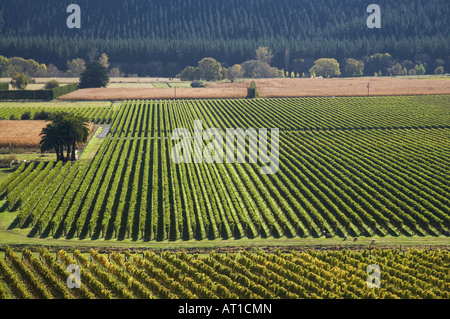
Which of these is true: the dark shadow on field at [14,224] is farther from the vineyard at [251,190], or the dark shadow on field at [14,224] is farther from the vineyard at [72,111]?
the vineyard at [72,111]

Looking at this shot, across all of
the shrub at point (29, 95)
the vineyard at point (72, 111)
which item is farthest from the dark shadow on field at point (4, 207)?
the shrub at point (29, 95)

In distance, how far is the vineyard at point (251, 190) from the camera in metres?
50.9

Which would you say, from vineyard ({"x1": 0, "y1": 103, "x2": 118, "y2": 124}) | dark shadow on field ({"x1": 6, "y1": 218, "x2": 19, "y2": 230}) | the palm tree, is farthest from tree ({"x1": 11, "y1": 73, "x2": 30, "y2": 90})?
dark shadow on field ({"x1": 6, "y1": 218, "x2": 19, "y2": 230})

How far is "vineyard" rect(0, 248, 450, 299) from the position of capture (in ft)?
122

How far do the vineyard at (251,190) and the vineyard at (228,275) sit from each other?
20.2 ft

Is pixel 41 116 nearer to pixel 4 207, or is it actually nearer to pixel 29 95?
pixel 29 95

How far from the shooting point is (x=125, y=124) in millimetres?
103750

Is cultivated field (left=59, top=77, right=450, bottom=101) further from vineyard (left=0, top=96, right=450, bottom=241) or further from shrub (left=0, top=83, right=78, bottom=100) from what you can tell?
vineyard (left=0, top=96, right=450, bottom=241)

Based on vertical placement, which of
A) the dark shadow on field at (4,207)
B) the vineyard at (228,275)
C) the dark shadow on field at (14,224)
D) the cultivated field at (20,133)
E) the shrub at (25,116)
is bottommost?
the vineyard at (228,275)

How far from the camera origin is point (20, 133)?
90.7 m

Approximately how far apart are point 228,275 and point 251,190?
21.7 metres

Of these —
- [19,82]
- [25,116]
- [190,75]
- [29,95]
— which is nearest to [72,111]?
[25,116]

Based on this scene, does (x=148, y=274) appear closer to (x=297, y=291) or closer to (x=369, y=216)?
(x=297, y=291)
